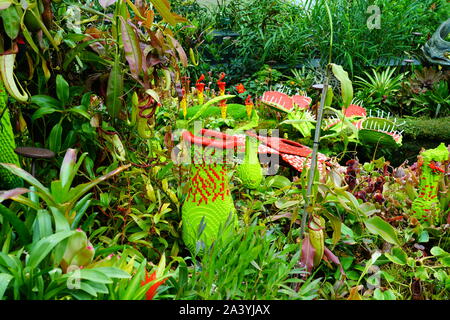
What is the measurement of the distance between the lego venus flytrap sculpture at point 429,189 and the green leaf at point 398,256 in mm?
282

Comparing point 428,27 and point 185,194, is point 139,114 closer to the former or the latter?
point 185,194

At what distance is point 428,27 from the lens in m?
5.68

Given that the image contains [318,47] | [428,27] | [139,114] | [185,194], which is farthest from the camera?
[428,27]

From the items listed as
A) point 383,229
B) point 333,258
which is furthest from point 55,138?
point 383,229

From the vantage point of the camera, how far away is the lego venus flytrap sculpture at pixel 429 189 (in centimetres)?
182

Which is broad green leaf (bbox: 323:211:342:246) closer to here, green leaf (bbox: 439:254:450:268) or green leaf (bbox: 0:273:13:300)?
green leaf (bbox: 439:254:450:268)

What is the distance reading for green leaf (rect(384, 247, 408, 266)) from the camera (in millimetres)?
1605

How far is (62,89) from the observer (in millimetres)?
1483

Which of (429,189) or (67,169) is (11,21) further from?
(429,189)

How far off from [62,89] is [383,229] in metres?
1.22

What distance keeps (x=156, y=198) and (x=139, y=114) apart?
413 mm

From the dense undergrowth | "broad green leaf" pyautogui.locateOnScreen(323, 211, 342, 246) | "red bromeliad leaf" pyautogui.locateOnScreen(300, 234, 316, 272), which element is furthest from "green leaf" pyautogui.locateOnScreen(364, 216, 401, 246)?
"red bromeliad leaf" pyautogui.locateOnScreen(300, 234, 316, 272)

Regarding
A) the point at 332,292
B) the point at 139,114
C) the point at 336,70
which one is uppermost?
the point at 336,70
